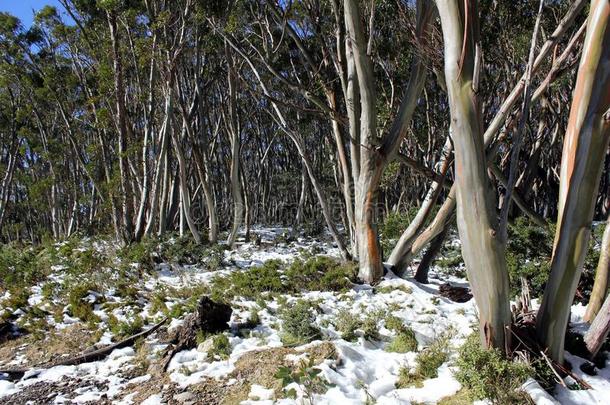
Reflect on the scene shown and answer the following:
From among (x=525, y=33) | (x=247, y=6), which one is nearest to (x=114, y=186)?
(x=247, y=6)

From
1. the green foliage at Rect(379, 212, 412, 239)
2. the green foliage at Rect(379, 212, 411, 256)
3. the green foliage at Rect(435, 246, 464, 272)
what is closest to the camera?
the green foliage at Rect(435, 246, 464, 272)

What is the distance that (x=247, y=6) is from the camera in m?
11.6

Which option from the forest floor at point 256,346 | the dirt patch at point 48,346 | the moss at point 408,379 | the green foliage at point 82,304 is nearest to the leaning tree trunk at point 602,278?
the forest floor at point 256,346

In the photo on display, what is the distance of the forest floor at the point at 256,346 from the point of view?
379 centimetres

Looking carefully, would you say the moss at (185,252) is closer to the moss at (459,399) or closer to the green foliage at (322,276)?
the green foliage at (322,276)

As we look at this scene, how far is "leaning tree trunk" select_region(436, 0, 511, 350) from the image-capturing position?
3.33 m

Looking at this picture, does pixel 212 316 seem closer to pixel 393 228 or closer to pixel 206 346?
pixel 206 346

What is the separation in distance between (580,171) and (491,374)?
67.9 inches

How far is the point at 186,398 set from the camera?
3.91m

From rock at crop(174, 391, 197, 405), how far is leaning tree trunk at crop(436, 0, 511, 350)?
2670mm

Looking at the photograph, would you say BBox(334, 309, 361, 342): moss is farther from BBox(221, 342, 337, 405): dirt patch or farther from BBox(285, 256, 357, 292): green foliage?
BBox(285, 256, 357, 292): green foliage

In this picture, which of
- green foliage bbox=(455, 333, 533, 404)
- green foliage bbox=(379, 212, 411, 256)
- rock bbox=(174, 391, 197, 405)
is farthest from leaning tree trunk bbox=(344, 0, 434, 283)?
green foliage bbox=(379, 212, 411, 256)

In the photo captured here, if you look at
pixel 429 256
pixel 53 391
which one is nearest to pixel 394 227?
pixel 429 256

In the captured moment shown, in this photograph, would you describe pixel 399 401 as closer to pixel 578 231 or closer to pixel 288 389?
pixel 288 389
